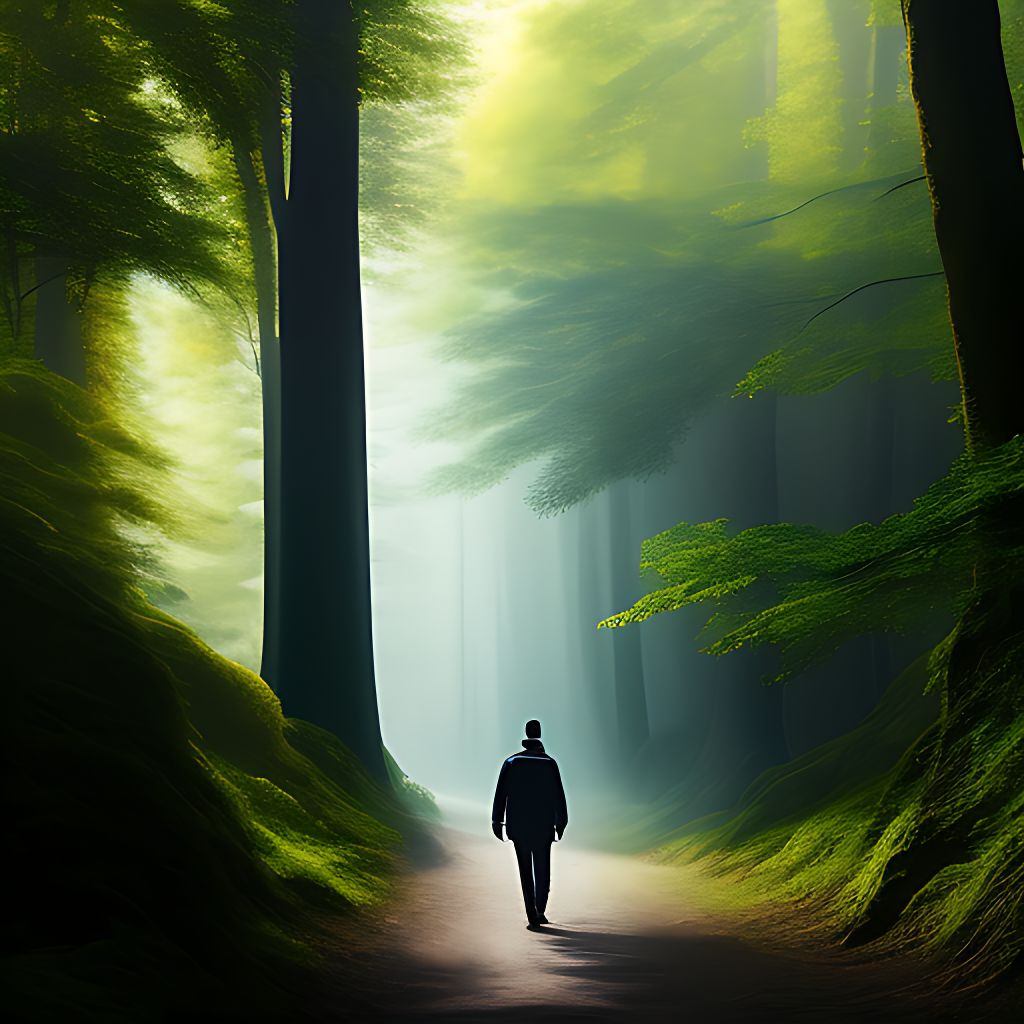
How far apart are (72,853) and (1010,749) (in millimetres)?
5097

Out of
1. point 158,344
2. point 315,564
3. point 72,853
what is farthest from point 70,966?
point 158,344

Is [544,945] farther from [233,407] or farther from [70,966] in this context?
[233,407]

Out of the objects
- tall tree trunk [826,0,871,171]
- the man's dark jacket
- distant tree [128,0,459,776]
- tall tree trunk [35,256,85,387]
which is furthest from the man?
Result: tall tree trunk [826,0,871,171]

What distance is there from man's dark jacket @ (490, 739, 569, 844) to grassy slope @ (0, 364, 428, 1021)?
1251 mm

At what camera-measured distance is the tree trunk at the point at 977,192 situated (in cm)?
716

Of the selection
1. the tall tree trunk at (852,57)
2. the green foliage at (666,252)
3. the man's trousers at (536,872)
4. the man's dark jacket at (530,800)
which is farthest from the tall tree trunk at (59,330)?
the tall tree trunk at (852,57)

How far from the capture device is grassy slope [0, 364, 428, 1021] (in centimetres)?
431

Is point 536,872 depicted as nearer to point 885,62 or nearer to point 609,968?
point 609,968

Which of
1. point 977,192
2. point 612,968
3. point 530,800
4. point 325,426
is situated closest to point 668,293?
point 325,426

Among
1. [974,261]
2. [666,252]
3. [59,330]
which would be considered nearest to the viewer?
[974,261]

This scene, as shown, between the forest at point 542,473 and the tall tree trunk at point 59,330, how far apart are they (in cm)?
5

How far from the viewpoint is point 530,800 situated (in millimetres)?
7824

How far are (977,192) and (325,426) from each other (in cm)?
734

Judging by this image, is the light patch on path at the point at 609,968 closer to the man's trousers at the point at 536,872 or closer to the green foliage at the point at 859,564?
the man's trousers at the point at 536,872
